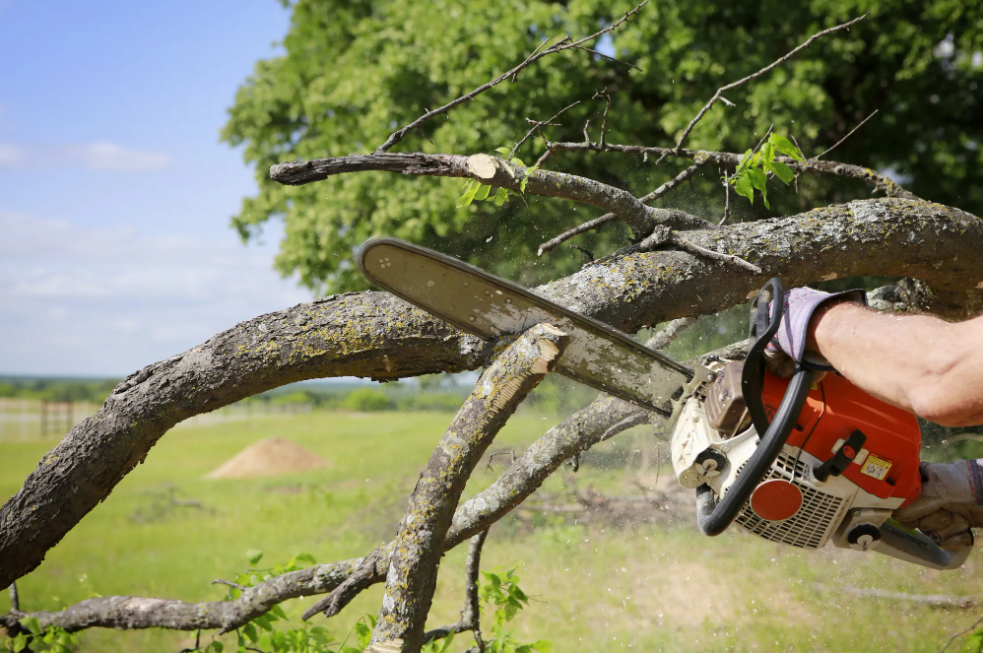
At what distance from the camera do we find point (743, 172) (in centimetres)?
204

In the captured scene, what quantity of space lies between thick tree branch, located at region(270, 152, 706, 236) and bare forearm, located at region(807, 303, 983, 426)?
94cm

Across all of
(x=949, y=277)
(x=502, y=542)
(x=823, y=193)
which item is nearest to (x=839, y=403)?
(x=949, y=277)

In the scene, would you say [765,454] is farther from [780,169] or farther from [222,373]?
[222,373]

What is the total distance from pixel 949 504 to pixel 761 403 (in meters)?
0.68

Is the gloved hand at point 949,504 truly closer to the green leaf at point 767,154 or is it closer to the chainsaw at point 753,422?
the chainsaw at point 753,422

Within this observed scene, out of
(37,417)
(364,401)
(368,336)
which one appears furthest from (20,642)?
(37,417)

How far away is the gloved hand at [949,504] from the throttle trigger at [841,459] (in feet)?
1.09

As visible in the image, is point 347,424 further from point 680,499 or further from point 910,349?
point 910,349

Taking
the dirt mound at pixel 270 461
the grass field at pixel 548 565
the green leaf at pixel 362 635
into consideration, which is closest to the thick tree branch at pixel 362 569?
the green leaf at pixel 362 635

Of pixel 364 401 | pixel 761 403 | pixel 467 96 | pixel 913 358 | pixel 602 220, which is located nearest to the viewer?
pixel 913 358

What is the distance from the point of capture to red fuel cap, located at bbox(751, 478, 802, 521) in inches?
55.4

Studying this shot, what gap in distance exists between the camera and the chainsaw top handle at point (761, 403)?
4.15 feet

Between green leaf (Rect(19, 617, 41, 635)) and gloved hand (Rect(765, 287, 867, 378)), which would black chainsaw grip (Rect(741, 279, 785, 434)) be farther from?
green leaf (Rect(19, 617, 41, 635))

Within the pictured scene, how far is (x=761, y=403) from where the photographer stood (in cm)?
134
